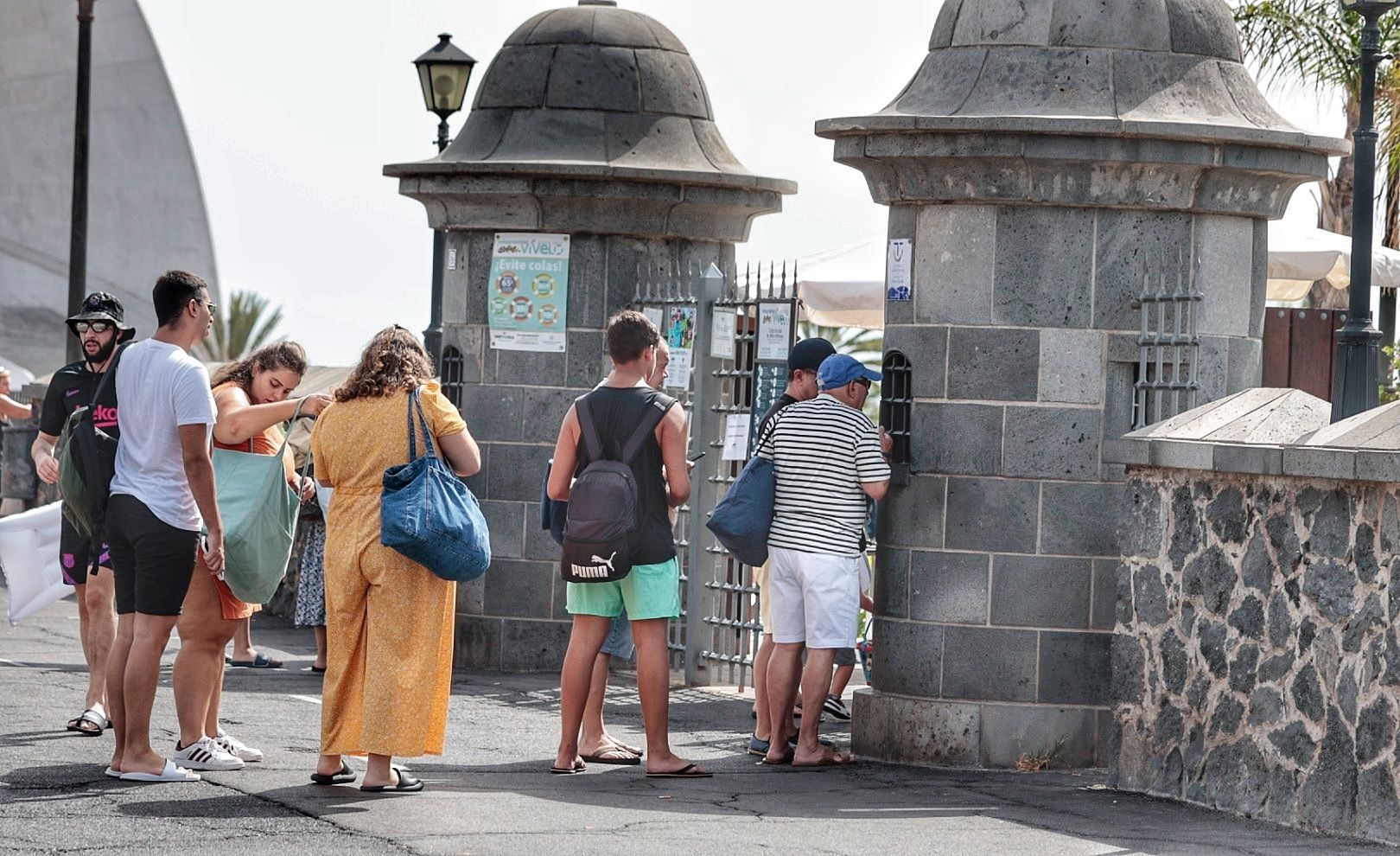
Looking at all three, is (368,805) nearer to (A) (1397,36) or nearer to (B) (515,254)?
(B) (515,254)

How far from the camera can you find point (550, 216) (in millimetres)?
12758

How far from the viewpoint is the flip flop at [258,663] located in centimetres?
1234

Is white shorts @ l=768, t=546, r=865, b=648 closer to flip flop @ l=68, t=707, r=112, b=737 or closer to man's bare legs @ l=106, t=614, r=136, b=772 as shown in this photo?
man's bare legs @ l=106, t=614, r=136, b=772

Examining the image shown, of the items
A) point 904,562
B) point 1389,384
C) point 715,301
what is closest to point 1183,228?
point 904,562

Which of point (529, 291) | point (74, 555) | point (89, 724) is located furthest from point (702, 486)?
point (89, 724)

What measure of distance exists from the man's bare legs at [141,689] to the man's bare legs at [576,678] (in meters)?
1.54

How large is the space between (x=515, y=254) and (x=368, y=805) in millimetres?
5702

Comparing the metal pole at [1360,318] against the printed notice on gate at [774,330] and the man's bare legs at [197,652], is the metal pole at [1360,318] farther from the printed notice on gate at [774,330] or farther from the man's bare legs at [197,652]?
the man's bare legs at [197,652]

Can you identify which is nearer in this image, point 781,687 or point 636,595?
point 636,595

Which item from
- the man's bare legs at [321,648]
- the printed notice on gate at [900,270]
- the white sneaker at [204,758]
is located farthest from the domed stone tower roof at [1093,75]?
the man's bare legs at [321,648]

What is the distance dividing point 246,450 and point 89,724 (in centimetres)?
140

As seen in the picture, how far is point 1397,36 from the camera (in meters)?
23.8

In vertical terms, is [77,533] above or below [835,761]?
above

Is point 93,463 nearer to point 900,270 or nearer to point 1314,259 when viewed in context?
point 900,270
